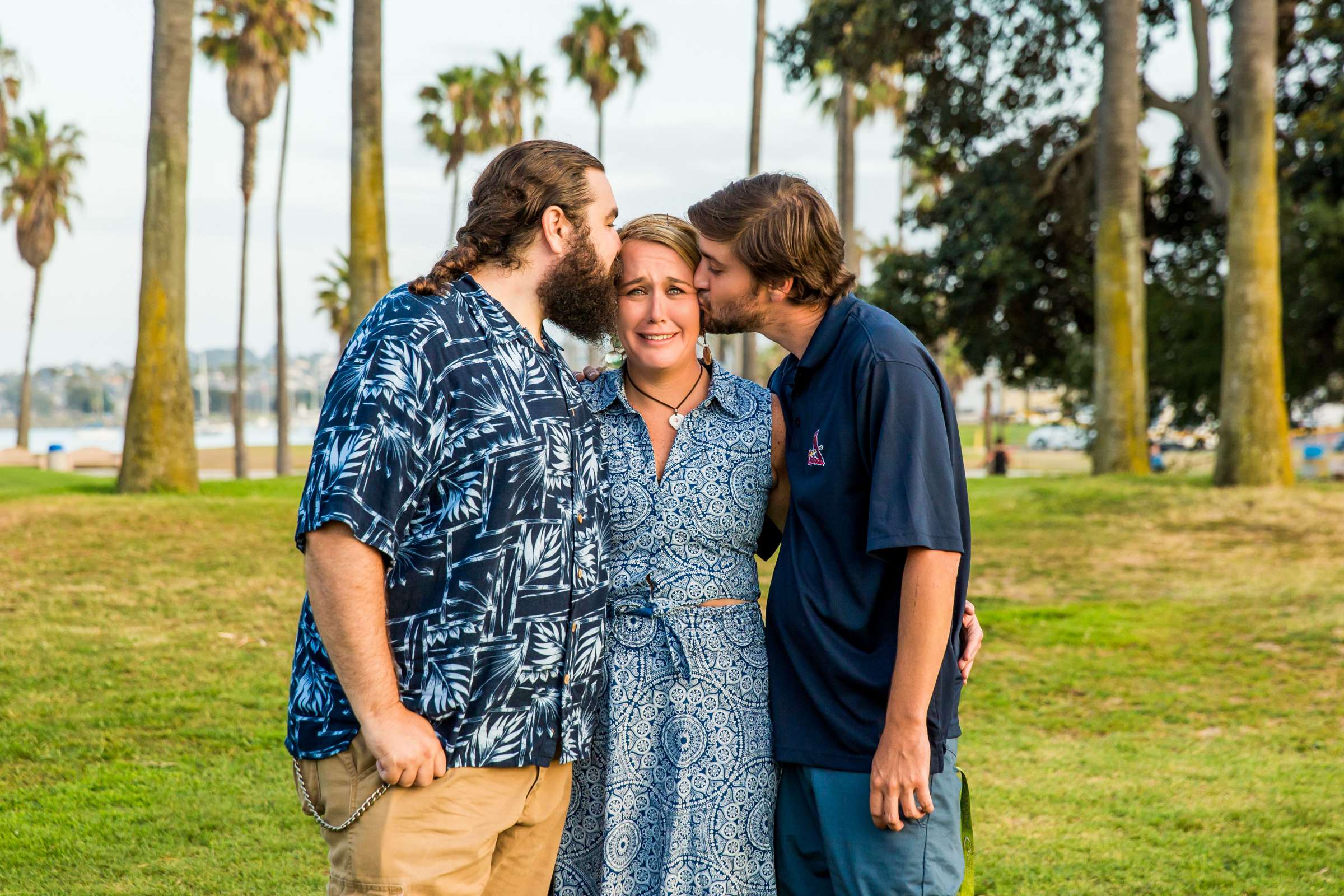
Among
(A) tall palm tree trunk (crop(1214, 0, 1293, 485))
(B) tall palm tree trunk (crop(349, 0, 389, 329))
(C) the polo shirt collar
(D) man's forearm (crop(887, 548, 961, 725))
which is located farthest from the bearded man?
(A) tall palm tree trunk (crop(1214, 0, 1293, 485))

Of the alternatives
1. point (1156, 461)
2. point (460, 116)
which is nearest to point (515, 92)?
point (460, 116)

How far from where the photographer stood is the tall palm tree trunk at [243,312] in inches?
1385

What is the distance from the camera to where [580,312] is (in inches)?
119

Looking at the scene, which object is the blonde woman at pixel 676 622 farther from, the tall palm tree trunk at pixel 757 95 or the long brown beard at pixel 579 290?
the tall palm tree trunk at pixel 757 95

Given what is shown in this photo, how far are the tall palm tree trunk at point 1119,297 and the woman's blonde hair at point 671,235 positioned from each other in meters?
15.6

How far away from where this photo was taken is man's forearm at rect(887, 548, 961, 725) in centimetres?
271

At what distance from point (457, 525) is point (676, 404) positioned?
891mm

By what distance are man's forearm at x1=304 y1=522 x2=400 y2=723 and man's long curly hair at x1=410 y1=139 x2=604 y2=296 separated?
28.6 inches

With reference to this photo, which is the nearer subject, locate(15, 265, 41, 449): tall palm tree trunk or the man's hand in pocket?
the man's hand in pocket

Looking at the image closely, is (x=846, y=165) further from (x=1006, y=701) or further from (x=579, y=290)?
(x=579, y=290)

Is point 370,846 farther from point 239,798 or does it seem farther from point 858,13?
point 858,13

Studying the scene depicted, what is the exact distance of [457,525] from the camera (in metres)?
2.68

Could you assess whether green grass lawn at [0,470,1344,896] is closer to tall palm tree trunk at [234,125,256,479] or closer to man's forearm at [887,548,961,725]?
man's forearm at [887,548,961,725]

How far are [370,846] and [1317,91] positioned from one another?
867 inches
